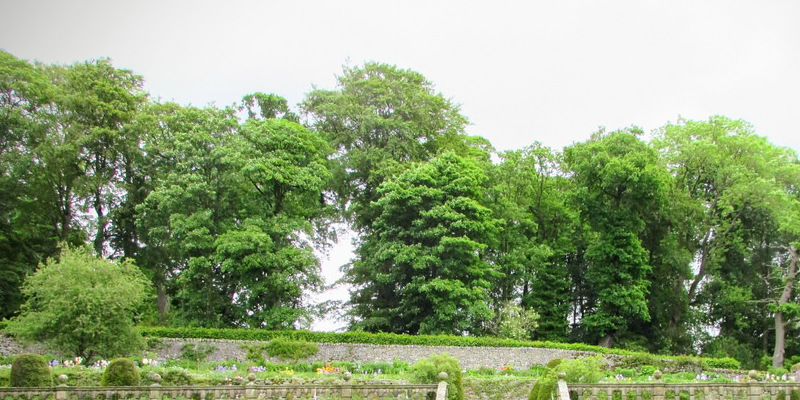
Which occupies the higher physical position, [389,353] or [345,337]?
[345,337]

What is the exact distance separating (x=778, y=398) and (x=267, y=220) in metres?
22.6

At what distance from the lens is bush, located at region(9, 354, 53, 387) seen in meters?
17.0

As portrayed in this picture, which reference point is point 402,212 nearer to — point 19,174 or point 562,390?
point 19,174

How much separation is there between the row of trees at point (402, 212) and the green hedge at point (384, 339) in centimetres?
194

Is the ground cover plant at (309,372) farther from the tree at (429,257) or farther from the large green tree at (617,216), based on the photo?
the large green tree at (617,216)

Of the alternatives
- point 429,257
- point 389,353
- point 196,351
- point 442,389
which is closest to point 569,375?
point 442,389

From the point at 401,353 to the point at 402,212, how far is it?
824 centimetres

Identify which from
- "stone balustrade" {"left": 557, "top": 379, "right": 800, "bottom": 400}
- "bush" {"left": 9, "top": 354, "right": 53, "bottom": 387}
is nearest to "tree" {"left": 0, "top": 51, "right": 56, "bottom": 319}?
"bush" {"left": 9, "top": 354, "right": 53, "bottom": 387}

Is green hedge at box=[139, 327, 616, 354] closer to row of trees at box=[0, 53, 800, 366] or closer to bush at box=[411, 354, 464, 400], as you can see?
row of trees at box=[0, 53, 800, 366]

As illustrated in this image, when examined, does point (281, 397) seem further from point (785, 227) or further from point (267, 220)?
point (785, 227)

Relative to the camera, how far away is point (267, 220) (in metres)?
33.4

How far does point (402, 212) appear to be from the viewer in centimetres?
3631

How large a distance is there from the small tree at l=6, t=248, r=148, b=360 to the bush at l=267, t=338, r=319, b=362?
5.89 m

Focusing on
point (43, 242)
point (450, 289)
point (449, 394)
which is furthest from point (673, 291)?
point (43, 242)
